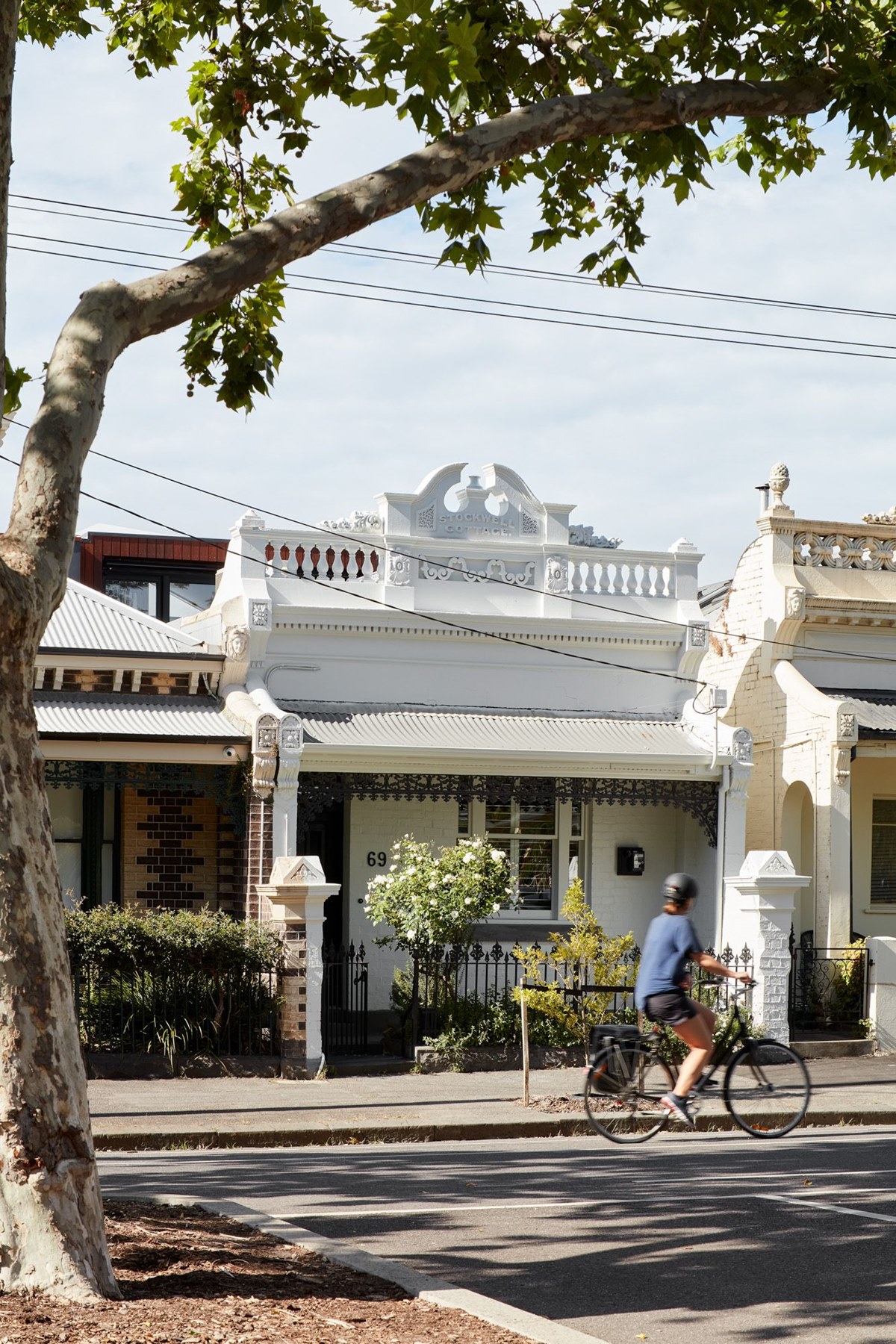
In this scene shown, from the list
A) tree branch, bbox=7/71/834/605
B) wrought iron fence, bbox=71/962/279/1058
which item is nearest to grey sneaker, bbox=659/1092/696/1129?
tree branch, bbox=7/71/834/605

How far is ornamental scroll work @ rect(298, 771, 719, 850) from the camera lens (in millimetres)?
18984

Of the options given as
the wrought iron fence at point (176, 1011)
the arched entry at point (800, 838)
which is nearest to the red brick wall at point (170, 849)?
the wrought iron fence at point (176, 1011)

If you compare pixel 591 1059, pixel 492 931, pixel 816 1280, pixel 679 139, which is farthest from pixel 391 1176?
pixel 492 931

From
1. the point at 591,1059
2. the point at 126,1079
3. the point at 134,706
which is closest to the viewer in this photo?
the point at 591,1059

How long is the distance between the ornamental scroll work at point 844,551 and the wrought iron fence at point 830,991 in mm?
5338

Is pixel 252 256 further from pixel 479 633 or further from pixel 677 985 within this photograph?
pixel 479 633

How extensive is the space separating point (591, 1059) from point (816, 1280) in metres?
4.44

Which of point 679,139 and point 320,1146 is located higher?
point 679,139

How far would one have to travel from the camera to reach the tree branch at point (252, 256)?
20.7 ft

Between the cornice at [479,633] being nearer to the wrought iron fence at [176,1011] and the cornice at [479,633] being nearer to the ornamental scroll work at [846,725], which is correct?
the ornamental scroll work at [846,725]

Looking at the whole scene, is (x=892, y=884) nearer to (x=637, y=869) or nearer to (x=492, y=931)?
(x=637, y=869)

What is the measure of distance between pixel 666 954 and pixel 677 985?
0.75 ft

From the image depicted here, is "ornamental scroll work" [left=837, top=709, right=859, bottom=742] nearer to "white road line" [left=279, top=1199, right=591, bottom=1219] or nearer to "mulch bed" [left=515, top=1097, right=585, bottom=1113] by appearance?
"mulch bed" [left=515, top=1097, right=585, bottom=1113]

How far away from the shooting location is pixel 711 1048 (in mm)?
10742
